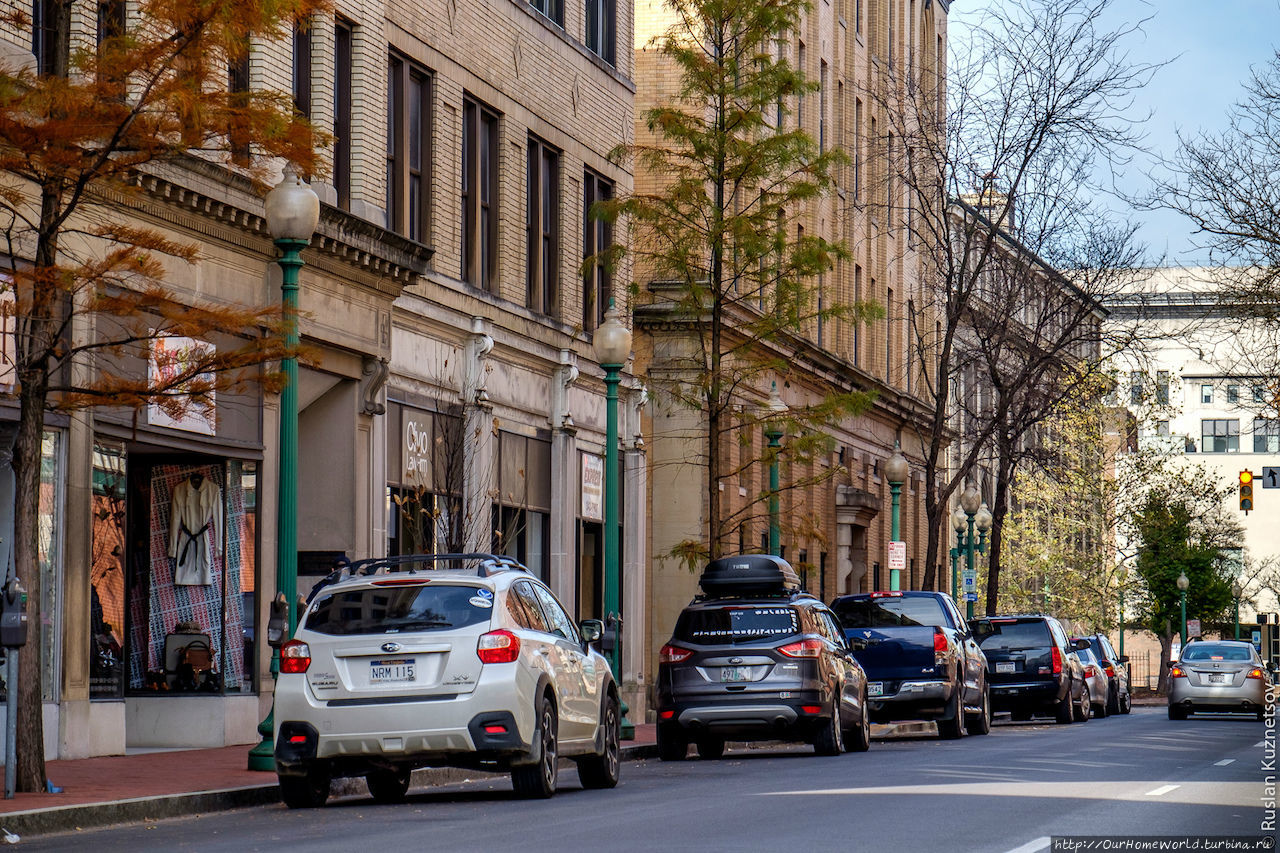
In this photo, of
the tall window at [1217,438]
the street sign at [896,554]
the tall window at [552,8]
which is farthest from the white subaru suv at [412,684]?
the tall window at [1217,438]

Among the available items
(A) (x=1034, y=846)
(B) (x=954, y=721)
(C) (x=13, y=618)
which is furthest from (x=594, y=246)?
(A) (x=1034, y=846)

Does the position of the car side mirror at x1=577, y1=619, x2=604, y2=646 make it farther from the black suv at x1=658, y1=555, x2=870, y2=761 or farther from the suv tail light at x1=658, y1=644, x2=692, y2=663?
the suv tail light at x1=658, y1=644, x2=692, y2=663

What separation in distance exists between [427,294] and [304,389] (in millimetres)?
3368

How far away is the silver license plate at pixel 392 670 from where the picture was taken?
15.1 metres

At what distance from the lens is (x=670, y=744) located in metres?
22.6

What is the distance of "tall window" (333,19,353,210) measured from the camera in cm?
2528

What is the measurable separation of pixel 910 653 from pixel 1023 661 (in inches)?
352

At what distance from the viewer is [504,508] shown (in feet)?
99.2

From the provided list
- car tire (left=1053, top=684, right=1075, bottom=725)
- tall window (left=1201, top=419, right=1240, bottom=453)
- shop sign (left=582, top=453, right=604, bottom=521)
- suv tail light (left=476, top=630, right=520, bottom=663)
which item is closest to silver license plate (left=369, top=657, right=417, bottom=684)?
suv tail light (left=476, top=630, right=520, bottom=663)

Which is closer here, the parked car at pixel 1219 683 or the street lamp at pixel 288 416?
the street lamp at pixel 288 416

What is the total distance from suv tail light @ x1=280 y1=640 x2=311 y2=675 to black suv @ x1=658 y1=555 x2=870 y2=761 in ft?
23.1

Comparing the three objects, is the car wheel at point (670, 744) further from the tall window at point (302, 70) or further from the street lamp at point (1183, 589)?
the street lamp at point (1183, 589)

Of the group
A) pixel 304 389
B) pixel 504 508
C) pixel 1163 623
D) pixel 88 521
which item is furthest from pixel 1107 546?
pixel 88 521

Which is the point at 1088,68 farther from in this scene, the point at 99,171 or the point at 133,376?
the point at 99,171
